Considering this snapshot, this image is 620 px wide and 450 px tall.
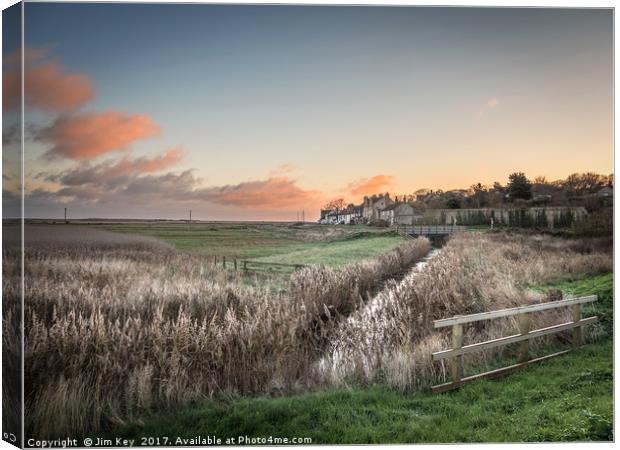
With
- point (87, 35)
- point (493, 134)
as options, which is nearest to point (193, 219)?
point (87, 35)

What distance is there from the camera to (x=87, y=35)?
21.0ft

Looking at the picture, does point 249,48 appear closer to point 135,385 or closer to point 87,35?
point 87,35

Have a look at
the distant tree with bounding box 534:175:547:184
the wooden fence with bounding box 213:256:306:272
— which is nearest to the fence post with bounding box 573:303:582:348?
the distant tree with bounding box 534:175:547:184

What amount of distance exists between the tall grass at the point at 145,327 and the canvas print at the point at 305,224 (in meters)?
0.03

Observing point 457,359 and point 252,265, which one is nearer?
point 457,359

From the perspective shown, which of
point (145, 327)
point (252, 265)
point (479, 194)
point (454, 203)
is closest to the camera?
point (145, 327)

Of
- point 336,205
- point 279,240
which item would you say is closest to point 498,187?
point 336,205

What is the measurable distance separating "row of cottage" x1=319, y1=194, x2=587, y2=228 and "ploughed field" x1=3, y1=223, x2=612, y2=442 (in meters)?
0.19

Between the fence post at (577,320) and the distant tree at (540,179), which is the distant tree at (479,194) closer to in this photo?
the distant tree at (540,179)

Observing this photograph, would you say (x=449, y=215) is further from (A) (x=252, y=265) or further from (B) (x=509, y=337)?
(A) (x=252, y=265)

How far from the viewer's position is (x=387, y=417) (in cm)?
619

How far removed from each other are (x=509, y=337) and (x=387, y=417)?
204 cm

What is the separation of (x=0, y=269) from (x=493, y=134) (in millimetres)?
6725

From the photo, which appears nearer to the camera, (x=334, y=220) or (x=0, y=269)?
(x=0, y=269)
